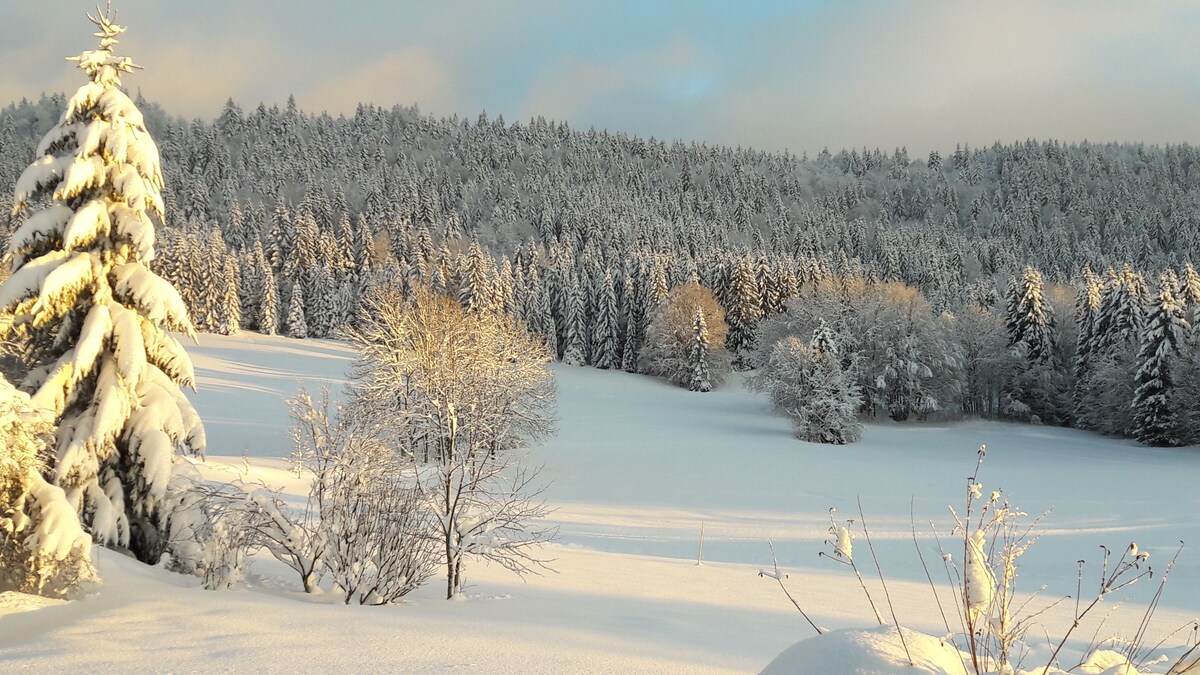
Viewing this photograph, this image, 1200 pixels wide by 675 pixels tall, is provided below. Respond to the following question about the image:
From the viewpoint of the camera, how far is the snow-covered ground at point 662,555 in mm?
5984

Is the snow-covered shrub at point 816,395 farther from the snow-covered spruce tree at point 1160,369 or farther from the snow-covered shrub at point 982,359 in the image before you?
the snow-covered shrub at point 982,359

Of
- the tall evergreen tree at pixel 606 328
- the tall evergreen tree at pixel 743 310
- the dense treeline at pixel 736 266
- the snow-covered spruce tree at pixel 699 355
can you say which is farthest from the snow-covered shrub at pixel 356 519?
the tall evergreen tree at pixel 743 310

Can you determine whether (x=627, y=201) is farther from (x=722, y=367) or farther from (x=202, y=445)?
(x=202, y=445)

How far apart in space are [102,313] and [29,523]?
10.5ft

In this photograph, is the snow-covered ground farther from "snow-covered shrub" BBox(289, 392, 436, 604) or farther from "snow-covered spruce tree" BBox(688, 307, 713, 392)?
"snow-covered spruce tree" BBox(688, 307, 713, 392)

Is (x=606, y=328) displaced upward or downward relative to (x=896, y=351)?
upward

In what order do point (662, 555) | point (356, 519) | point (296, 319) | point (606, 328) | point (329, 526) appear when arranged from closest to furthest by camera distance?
1. point (329, 526)
2. point (356, 519)
3. point (662, 555)
4. point (606, 328)
5. point (296, 319)

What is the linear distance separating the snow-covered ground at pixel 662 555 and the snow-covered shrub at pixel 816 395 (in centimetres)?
190

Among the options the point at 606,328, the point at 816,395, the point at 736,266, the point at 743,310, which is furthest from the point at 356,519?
the point at 736,266

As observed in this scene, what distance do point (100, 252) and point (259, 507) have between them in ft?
13.2

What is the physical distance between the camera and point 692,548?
2052cm

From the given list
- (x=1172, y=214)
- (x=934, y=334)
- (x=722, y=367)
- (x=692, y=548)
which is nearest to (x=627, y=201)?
(x=722, y=367)

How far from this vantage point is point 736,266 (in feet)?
259

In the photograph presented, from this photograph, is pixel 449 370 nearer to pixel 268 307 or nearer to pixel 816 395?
pixel 816 395
